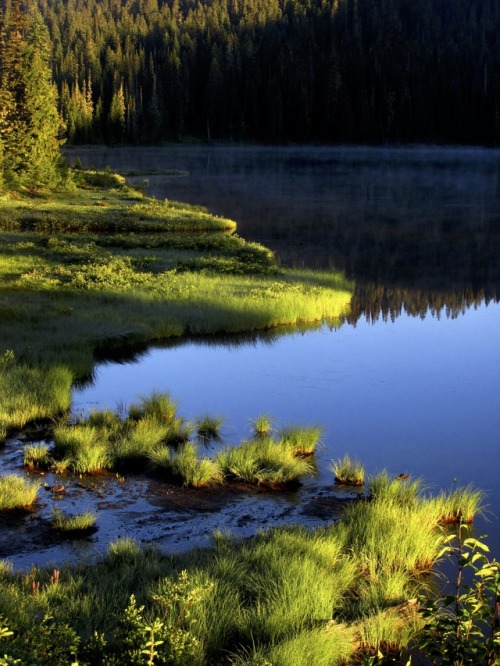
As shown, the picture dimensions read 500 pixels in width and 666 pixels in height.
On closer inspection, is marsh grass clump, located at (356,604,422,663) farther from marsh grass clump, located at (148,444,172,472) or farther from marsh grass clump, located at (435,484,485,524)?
marsh grass clump, located at (148,444,172,472)

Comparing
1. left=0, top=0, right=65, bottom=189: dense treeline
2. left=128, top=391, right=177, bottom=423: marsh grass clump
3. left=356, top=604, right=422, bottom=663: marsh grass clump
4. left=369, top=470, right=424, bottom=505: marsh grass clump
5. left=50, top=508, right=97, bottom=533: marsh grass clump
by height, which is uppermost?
left=0, top=0, right=65, bottom=189: dense treeline

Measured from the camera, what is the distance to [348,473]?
35.7 ft

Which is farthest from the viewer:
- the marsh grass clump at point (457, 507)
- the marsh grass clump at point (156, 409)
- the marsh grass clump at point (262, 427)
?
the marsh grass clump at point (156, 409)

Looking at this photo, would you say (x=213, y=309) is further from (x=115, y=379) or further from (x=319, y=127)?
(x=319, y=127)

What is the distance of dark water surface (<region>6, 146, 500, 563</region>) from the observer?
481 inches

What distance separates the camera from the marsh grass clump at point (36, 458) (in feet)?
35.2

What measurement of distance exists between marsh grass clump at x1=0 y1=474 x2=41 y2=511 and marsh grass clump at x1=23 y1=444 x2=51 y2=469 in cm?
83

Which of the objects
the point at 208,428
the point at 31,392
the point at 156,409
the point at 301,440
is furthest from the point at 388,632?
the point at 31,392

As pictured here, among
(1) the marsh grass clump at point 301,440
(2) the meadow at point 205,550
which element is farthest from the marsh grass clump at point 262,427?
(1) the marsh grass clump at point 301,440

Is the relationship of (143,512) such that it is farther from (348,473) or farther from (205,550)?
(348,473)

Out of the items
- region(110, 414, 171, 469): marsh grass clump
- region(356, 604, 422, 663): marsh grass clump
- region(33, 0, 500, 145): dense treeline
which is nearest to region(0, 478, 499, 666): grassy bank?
region(356, 604, 422, 663): marsh grass clump

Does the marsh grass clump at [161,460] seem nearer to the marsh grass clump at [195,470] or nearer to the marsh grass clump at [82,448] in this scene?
the marsh grass clump at [195,470]

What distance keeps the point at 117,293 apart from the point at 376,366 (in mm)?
7068

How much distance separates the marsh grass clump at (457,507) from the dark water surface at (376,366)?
0.61ft
